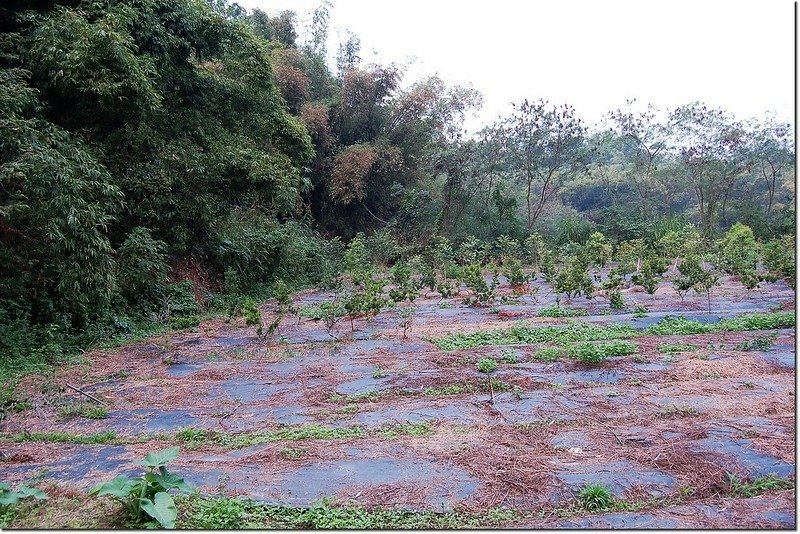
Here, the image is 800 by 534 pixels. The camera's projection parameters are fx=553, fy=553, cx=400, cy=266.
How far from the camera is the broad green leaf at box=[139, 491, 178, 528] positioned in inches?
81.2

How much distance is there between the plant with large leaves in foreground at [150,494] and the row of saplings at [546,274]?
388cm

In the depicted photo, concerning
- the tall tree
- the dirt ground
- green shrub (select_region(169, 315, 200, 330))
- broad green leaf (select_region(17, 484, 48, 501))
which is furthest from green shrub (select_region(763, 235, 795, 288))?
broad green leaf (select_region(17, 484, 48, 501))

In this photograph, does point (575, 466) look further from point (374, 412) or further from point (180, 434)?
point (180, 434)

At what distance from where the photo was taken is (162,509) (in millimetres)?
2107

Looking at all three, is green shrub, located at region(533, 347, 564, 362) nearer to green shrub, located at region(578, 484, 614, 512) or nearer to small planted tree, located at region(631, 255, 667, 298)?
green shrub, located at region(578, 484, 614, 512)

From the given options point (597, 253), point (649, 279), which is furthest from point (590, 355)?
point (597, 253)

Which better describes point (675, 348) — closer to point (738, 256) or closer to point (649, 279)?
point (649, 279)

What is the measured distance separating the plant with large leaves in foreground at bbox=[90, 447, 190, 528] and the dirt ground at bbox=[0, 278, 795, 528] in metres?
0.34

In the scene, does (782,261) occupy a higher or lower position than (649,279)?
higher

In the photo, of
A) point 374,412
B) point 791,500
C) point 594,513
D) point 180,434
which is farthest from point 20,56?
point 791,500

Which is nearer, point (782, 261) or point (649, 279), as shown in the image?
point (649, 279)

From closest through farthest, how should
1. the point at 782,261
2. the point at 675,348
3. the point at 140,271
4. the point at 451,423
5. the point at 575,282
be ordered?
1. the point at 451,423
2. the point at 675,348
3. the point at 140,271
4. the point at 575,282
5. the point at 782,261

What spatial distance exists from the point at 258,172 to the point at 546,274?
5369mm

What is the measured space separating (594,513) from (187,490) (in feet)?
5.65
